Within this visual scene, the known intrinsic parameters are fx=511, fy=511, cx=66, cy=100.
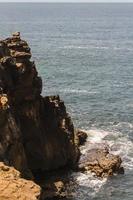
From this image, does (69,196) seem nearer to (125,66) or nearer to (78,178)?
(78,178)

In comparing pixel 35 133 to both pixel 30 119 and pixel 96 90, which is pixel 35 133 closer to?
pixel 30 119

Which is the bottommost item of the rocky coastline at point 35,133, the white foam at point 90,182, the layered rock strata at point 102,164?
the white foam at point 90,182

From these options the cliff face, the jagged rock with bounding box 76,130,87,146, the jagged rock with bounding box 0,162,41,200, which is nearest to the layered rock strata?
the cliff face

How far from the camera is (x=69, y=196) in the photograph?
52719 mm

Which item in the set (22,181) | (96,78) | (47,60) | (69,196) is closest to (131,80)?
(96,78)

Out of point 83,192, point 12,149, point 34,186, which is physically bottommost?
point 83,192

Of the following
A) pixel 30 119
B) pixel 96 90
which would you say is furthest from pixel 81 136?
pixel 96 90

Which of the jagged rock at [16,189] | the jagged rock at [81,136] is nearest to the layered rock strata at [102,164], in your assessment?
the jagged rock at [81,136]

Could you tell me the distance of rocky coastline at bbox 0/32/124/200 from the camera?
156 feet

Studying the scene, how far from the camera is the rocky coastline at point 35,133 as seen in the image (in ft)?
156

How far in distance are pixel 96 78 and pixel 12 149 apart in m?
66.8

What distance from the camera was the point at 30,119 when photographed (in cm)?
5512

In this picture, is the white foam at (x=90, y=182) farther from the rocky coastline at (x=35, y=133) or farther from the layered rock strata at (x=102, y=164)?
the rocky coastline at (x=35, y=133)

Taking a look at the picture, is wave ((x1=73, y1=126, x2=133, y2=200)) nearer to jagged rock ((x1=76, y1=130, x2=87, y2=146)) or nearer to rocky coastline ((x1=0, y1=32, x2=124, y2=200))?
jagged rock ((x1=76, y1=130, x2=87, y2=146))
